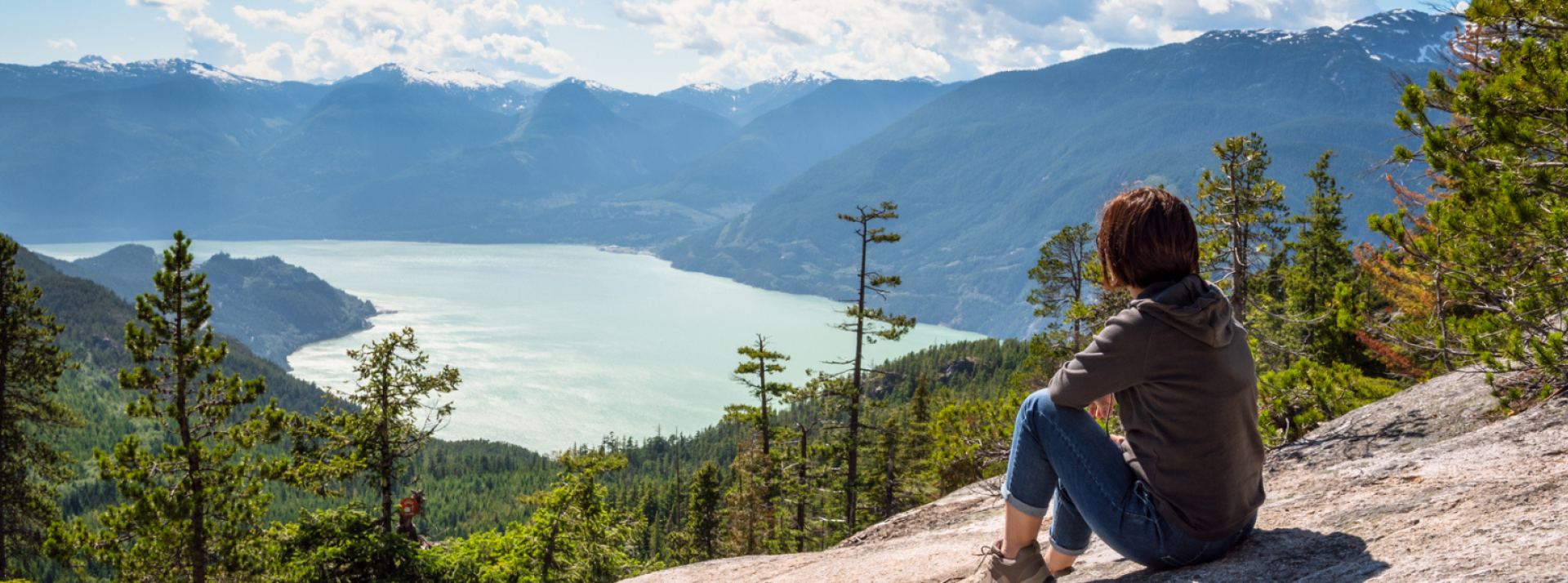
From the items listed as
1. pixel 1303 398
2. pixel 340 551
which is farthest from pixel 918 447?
pixel 1303 398

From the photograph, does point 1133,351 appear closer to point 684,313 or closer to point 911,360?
point 911,360

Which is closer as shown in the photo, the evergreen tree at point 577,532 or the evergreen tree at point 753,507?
the evergreen tree at point 577,532

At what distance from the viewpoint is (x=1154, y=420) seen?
7.95ft

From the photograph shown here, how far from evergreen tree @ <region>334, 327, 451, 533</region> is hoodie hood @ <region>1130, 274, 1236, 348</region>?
13608mm

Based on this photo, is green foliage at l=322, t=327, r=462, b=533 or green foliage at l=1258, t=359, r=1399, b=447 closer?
green foliage at l=1258, t=359, r=1399, b=447

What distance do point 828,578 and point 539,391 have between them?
122395 mm

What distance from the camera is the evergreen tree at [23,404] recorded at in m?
15.3

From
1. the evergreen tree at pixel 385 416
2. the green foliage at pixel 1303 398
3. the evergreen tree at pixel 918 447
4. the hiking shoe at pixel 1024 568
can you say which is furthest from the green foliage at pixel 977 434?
the evergreen tree at pixel 918 447

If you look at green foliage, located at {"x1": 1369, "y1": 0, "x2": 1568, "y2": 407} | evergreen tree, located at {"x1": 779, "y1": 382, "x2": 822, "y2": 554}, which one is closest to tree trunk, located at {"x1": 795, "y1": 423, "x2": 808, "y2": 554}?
evergreen tree, located at {"x1": 779, "y1": 382, "x2": 822, "y2": 554}

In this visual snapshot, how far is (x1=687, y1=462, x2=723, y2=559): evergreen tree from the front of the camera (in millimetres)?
32875

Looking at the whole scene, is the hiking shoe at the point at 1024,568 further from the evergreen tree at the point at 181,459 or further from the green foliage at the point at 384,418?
the green foliage at the point at 384,418

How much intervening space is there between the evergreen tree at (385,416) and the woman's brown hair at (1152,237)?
13.4 meters

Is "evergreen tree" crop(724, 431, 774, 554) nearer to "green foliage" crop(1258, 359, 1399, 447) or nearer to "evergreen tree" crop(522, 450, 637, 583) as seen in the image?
"evergreen tree" crop(522, 450, 637, 583)

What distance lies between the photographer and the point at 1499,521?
2.42 meters
